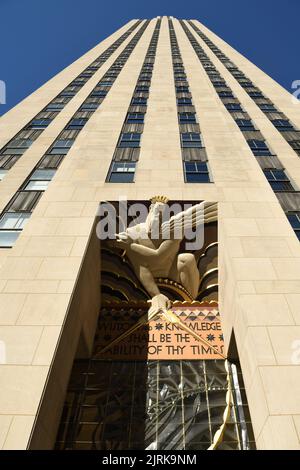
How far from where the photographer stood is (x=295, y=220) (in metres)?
14.4

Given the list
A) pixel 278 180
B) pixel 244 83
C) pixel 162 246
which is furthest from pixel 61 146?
pixel 244 83

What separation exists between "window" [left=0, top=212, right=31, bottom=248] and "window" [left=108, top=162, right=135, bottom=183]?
400cm

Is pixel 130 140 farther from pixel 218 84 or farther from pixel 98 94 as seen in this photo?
pixel 218 84

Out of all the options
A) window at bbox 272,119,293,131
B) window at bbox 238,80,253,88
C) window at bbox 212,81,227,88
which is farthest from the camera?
window at bbox 238,80,253,88

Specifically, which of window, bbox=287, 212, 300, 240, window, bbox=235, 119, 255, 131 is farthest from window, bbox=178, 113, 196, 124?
window, bbox=287, 212, 300, 240

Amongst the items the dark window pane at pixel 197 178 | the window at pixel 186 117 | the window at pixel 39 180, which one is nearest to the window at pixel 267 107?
the window at pixel 186 117

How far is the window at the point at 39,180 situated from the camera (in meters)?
16.6

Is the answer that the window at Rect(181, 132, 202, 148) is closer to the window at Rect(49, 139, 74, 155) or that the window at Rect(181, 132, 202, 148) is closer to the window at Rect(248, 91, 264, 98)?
the window at Rect(49, 139, 74, 155)

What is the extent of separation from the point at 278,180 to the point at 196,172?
12.9ft

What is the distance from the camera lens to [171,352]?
11.9 meters

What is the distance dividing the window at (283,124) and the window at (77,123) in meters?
13.0

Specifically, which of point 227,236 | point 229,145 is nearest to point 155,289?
point 227,236

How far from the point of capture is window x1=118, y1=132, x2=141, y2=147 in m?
20.0

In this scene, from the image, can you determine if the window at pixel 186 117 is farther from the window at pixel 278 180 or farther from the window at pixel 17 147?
the window at pixel 17 147
